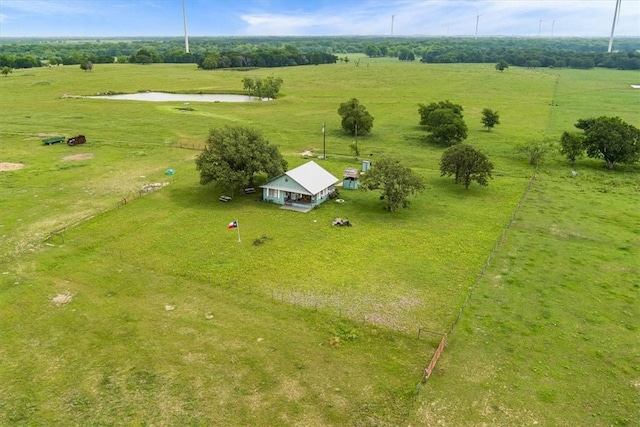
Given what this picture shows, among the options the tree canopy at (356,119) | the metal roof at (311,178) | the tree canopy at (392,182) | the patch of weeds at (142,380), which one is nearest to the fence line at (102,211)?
the metal roof at (311,178)

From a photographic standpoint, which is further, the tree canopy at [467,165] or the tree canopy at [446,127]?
the tree canopy at [446,127]

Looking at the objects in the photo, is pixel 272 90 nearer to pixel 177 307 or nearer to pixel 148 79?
pixel 148 79

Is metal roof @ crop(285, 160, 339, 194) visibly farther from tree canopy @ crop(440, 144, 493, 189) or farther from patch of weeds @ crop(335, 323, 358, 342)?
patch of weeds @ crop(335, 323, 358, 342)

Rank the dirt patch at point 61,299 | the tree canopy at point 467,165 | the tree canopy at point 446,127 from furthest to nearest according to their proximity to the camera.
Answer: the tree canopy at point 446,127 < the tree canopy at point 467,165 < the dirt patch at point 61,299

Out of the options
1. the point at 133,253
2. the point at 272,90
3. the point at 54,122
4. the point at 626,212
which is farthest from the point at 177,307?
the point at 272,90

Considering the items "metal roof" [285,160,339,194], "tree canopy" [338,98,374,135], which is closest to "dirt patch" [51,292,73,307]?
"metal roof" [285,160,339,194]

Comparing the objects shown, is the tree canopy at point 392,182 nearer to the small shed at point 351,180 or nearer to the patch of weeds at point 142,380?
the small shed at point 351,180

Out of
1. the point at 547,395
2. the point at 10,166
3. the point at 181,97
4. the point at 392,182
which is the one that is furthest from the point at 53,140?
the point at 547,395
